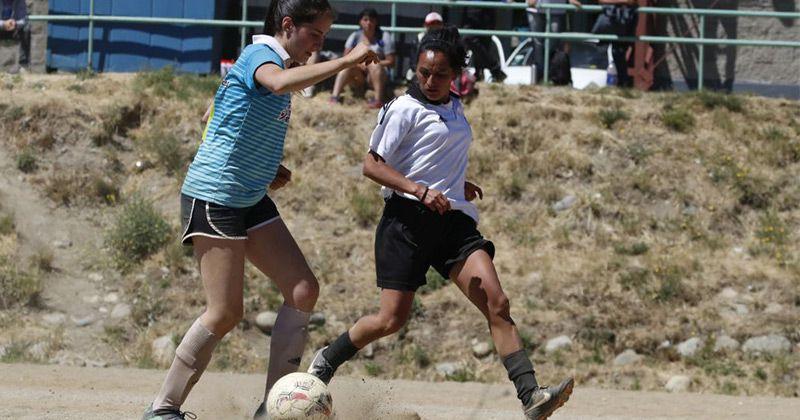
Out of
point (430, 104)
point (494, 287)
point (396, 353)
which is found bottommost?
point (396, 353)

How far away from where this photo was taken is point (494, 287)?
5.98 m

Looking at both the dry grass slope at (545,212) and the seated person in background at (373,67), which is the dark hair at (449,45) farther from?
the seated person in background at (373,67)

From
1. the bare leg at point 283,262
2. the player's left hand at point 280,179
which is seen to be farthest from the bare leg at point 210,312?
the player's left hand at point 280,179

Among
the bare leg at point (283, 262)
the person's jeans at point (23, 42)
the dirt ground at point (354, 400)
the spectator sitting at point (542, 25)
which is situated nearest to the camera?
the bare leg at point (283, 262)

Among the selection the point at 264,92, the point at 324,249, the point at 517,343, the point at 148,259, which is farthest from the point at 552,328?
the point at 264,92

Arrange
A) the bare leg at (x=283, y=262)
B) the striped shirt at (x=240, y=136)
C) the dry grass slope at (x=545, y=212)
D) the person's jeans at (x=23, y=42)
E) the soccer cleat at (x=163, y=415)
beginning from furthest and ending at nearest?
the person's jeans at (x=23, y=42) → the dry grass slope at (x=545, y=212) → the bare leg at (x=283, y=262) → the soccer cleat at (x=163, y=415) → the striped shirt at (x=240, y=136)

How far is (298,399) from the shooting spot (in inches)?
221

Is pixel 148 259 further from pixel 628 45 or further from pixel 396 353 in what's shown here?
pixel 628 45

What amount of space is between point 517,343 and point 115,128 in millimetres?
9822

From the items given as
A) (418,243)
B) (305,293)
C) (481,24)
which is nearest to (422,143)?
(418,243)

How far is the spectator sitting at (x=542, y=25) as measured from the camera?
1534 cm

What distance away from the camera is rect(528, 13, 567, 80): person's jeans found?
15.4 meters

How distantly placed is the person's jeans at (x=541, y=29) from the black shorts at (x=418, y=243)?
9574mm

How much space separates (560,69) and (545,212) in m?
2.73
